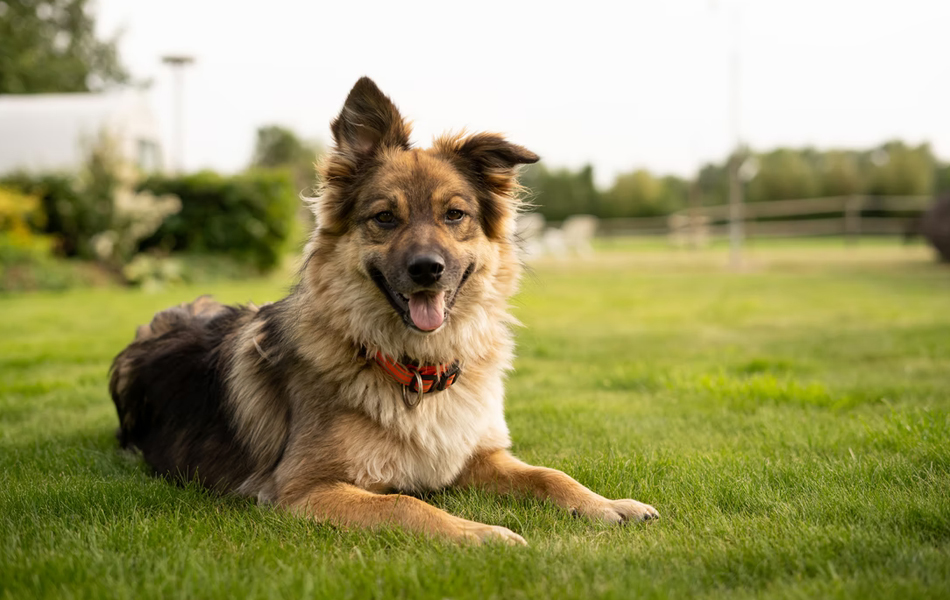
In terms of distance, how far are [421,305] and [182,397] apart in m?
1.75

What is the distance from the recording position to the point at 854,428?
494 centimetres

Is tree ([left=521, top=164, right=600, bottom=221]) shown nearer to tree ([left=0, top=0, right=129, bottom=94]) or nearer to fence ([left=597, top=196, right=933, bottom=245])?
fence ([left=597, top=196, right=933, bottom=245])

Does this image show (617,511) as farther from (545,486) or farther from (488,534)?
(488,534)

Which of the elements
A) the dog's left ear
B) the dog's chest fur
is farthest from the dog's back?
the dog's left ear

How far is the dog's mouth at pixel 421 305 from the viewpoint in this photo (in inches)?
149

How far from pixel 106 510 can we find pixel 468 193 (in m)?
2.48

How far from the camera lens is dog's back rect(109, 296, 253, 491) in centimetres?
412

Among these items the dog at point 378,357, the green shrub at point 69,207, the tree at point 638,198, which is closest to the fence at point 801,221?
the tree at point 638,198

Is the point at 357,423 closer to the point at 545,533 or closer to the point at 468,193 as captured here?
the point at 545,533

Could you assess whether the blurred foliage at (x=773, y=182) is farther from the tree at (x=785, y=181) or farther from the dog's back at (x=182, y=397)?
the dog's back at (x=182, y=397)

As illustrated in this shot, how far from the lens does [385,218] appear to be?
156 inches

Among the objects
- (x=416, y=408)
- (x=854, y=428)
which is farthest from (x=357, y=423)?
(x=854, y=428)

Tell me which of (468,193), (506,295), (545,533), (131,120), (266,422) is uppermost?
(131,120)

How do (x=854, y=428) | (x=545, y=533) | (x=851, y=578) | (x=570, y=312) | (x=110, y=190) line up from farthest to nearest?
(x=110, y=190)
(x=570, y=312)
(x=854, y=428)
(x=545, y=533)
(x=851, y=578)
